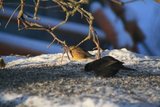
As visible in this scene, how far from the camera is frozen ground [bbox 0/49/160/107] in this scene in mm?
2938

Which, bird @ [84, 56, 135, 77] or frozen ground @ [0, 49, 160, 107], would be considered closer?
frozen ground @ [0, 49, 160, 107]

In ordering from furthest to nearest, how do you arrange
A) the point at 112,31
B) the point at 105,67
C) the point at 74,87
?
the point at 112,31
the point at 105,67
the point at 74,87

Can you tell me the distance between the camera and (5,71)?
13.2 feet

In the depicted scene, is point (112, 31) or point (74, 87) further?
point (112, 31)

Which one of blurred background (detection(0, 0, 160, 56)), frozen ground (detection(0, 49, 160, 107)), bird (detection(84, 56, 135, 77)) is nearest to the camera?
frozen ground (detection(0, 49, 160, 107))

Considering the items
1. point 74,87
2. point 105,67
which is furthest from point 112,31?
point 74,87

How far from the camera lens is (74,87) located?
329 cm

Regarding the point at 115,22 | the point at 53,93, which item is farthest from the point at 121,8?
the point at 53,93

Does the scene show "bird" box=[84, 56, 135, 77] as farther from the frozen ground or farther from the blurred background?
the blurred background

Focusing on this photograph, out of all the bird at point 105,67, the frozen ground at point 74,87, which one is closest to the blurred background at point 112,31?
the frozen ground at point 74,87

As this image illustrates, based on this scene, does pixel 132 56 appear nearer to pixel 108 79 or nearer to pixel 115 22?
pixel 108 79

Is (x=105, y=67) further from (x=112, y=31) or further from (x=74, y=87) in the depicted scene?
(x=112, y=31)

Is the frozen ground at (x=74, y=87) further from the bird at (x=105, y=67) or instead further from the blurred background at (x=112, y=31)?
the blurred background at (x=112, y=31)

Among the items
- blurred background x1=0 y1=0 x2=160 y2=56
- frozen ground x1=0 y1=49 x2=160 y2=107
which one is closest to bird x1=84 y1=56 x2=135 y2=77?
frozen ground x1=0 y1=49 x2=160 y2=107
